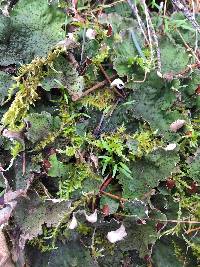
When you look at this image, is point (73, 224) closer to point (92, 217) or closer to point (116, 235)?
point (92, 217)

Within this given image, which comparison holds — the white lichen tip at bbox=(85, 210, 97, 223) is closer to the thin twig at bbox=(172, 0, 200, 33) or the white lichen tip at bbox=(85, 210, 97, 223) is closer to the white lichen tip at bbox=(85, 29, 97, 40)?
the white lichen tip at bbox=(85, 29, 97, 40)

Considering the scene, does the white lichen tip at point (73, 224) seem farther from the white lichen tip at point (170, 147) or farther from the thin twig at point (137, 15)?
the thin twig at point (137, 15)

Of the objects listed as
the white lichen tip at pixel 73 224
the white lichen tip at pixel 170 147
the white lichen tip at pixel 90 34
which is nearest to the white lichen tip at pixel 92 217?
the white lichen tip at pixel 73 224

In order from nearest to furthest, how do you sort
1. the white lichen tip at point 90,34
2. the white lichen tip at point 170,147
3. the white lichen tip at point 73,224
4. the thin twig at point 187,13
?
the white lichen tip at point 73,224, the white lichen tip at point 170,147, the white lichen tip at point 90,34, the thin twig at point 187,13

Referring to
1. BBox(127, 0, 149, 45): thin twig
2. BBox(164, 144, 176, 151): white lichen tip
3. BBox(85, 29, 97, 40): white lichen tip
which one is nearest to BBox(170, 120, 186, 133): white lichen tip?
BBox(164, 144, 176, 151): white lichen tip

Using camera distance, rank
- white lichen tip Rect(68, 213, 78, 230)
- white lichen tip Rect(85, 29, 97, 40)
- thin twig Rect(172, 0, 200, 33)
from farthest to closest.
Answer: thin twig Rect(172, 0, 200, 33) < white lichen tip Rect(85, 29, 97, 40) < white lichen tip Rect(68, 213, 78, 230)

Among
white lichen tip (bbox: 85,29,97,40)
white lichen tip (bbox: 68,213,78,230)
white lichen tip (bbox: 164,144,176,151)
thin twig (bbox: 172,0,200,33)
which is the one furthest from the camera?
thin twig (bbox: 172,0,200,33)

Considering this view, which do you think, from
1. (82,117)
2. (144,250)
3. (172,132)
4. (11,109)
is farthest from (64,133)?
(144,250)

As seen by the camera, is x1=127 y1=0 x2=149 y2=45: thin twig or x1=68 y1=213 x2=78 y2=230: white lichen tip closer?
x1=68 y1=213 x2=78 y2=230: white lichen tip

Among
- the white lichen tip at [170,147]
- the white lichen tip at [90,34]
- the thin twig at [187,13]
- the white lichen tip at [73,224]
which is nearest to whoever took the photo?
the white lichen tip at [73,224]

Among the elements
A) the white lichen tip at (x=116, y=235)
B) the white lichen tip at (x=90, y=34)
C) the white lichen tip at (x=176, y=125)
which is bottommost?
the white lichen tip at (x=116, y=235)

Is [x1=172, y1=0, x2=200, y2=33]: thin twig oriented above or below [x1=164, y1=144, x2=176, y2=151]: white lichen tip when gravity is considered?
above
